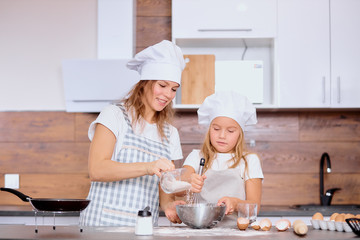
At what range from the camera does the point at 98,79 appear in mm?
2895

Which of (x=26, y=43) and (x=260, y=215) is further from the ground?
(x=26, y=43)

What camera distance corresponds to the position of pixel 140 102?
202cm

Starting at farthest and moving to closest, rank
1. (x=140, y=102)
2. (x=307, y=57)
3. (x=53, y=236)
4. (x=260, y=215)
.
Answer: (x=307, y=57), (x=260, y=215), (x=140, y=102), (x=53, y=236)

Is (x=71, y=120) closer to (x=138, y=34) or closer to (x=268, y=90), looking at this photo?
(x=138, y=34)

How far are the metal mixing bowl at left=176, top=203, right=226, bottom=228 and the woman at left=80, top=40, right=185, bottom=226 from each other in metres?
0.23

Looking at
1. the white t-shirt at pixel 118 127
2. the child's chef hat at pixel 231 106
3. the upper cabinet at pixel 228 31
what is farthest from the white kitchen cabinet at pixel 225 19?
the white t-shirt at pixel 118 127

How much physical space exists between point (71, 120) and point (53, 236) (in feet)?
6.39

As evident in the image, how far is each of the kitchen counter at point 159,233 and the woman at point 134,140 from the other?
0.28 metres

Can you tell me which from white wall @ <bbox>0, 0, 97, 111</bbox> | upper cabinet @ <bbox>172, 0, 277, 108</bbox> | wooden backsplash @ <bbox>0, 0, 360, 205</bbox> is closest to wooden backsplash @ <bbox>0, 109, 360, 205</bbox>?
wooden backsplash @ <bbox>0, 0, 360, 205</bbox>

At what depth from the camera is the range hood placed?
287 cm

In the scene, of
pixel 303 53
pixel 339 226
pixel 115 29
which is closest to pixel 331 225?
pixel 339 226

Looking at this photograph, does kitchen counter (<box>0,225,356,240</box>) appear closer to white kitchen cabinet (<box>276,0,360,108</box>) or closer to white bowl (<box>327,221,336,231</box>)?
white bowl (<box>327,221,336,231</box>)

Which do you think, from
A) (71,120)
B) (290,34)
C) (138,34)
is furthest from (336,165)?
(71,120)

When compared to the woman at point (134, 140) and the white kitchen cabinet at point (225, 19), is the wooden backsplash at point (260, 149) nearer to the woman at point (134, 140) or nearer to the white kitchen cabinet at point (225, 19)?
the white kitchen cabinet at point (225, 19)
